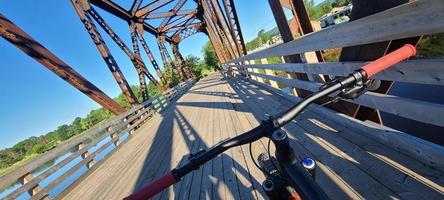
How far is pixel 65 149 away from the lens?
543 cm

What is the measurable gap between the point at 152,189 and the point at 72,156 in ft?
18.7

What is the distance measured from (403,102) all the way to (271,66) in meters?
3.96

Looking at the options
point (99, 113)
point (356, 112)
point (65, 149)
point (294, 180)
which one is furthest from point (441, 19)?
point (99, 113)

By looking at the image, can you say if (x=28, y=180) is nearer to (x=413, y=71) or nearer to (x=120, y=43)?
(x=413, y=71)

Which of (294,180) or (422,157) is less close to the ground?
(294,180)

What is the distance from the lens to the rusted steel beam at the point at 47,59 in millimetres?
5348

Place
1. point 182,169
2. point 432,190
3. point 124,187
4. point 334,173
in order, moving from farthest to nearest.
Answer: point 124,187 → point 334,173 → point 432,190 → point 182,169

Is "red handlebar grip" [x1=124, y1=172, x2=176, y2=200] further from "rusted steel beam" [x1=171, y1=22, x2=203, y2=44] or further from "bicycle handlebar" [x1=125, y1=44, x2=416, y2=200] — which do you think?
"rusted steel beam" [x1=171, y1=22, x2=203, y2=44]

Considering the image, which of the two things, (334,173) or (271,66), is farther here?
(271,66)

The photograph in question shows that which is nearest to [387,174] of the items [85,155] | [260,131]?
[260,131]

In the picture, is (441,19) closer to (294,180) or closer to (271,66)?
(294,180)

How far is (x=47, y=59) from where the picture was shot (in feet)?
19.5

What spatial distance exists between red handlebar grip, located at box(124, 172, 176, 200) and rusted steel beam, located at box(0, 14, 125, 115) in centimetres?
619

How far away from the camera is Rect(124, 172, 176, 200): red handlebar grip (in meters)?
0.92
